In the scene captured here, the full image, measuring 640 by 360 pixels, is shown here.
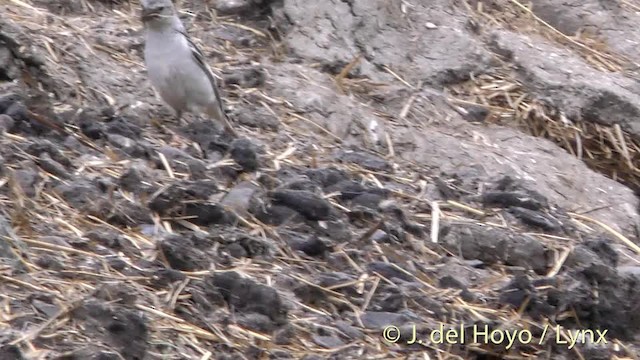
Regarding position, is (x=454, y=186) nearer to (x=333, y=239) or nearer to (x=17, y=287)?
(x=333, y=239)

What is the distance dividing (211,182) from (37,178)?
69cm

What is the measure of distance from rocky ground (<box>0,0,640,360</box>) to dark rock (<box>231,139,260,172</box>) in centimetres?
1

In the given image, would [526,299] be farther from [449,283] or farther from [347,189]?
[347,189]

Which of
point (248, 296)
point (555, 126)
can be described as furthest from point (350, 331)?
point (555, 126)

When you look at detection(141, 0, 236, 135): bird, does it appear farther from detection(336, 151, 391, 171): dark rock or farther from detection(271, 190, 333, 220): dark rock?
detection(271, 190, 333, 220): dark rock

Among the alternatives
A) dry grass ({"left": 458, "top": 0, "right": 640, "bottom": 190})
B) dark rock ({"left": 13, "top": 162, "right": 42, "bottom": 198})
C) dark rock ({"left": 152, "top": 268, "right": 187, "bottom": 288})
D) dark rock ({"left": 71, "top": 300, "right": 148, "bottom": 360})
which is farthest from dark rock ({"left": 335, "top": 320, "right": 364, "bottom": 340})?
dry grass ({"left": 458, "top": 0, "right": 640, "bottom": 190})

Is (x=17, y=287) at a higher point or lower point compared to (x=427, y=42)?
higher

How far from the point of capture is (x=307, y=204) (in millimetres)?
5258

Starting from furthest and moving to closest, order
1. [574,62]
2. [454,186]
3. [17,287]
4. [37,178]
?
[574,62] < [454,186] < [37,178] < [17,287]

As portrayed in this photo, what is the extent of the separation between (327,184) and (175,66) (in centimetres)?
123

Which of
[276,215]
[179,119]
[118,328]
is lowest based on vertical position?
[179,119]

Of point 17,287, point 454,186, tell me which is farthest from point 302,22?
point 17,287

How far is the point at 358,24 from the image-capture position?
7242 millimetres

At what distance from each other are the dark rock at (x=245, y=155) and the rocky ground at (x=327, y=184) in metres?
0.01
